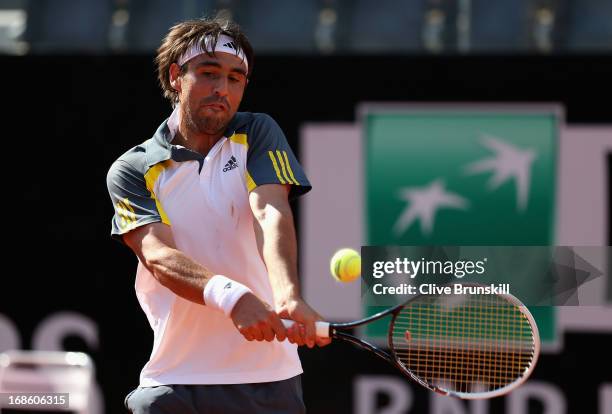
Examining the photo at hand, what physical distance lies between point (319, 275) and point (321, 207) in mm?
363

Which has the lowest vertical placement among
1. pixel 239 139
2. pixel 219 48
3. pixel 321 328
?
pixel 321 328

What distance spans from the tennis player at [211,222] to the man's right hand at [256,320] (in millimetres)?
201

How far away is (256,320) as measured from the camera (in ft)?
9.42

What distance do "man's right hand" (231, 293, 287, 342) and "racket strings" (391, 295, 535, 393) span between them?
2.25ft

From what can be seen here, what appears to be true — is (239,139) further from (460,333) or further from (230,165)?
(460,333)

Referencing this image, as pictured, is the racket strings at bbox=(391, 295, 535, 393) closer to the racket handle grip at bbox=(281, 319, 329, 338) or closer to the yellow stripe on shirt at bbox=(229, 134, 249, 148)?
the racket handle grip at bbox=(281, 319, 329, 338)

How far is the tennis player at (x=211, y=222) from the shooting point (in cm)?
316

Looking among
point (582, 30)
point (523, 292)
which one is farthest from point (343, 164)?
point (582, 30)

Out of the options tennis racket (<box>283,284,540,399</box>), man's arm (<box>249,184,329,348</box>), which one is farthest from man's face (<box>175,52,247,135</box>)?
tennis racket (<box>283,284,540,399</box>)

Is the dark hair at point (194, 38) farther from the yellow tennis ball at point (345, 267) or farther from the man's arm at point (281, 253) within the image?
the yellow tennis ball at point (345, 267)

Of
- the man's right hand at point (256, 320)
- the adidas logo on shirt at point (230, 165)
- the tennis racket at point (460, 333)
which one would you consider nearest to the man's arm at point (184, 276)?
the man's right hand at point (256, 320)

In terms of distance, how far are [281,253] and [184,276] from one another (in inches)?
10.9

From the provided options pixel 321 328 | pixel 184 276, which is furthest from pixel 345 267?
pixel 184 276

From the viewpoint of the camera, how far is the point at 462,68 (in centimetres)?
581
